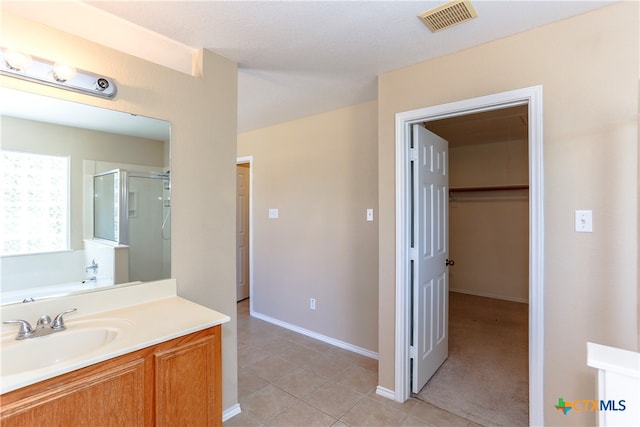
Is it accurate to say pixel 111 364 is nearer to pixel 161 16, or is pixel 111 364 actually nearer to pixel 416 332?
pixel 161 16

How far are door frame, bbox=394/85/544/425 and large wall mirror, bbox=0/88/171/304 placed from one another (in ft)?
4.96

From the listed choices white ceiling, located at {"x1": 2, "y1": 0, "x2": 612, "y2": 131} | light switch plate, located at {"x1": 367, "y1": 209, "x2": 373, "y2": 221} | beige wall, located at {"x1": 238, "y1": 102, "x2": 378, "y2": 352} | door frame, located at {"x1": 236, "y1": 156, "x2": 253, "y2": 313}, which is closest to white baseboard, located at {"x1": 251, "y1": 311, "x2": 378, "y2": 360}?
beige wall, located at {"x1": 238, "y1": 102, "x2": 378, "y2": 352}

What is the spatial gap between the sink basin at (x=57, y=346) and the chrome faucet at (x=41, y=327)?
0.02 meters

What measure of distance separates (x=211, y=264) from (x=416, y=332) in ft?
5.00

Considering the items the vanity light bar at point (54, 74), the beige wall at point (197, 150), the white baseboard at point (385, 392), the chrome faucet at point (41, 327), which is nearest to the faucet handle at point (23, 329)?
the chrome faucet at point (41, 327)

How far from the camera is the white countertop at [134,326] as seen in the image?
39.6 inches

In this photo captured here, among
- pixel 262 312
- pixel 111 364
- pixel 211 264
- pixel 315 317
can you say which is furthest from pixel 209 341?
pixel 262 312

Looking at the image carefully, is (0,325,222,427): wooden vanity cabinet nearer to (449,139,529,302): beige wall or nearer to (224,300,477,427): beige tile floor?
(224,300,477,427): beige tile floor

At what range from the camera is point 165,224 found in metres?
1.82

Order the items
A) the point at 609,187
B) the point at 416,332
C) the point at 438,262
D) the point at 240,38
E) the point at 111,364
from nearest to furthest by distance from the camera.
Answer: the point at 111,364, the point at 609,187, the point at 240,38, the point at 416,332, the point at 438,262

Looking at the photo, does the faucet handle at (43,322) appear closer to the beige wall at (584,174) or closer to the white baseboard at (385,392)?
the white baseboard at (385,392)

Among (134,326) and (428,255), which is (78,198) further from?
(428,255)

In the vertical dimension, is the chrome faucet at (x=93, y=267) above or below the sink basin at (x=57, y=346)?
above

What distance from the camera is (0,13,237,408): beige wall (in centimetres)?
161
